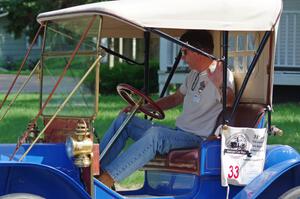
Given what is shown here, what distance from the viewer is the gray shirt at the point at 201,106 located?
222 inches

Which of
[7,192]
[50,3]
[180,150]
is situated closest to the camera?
[7,192]

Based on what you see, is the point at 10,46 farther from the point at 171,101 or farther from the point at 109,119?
the point at 171,101

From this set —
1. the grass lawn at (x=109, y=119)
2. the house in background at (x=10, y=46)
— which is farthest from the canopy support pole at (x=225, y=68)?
the house in background at (x=10, y=46)

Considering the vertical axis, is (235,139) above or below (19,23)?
above

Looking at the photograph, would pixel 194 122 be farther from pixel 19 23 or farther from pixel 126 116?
pixel 19 23

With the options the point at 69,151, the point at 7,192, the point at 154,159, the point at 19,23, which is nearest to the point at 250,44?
the point at 154,159

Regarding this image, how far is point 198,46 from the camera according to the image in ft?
18.2

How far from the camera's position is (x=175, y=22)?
5.11 m

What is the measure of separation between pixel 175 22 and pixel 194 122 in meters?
0.95

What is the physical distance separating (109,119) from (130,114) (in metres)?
6.71

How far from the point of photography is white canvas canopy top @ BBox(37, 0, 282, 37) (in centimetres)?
502

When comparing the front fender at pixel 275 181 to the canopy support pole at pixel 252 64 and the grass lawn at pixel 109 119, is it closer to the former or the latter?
the canopy support pole at pixel 252 64

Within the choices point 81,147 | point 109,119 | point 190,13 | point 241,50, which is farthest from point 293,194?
point 109,119

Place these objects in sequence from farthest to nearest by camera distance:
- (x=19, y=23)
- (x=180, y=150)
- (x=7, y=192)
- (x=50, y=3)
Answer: (x=19, y=23) → (x=50, y=3) → (x=180, y=150) → (x=7, y=192)
